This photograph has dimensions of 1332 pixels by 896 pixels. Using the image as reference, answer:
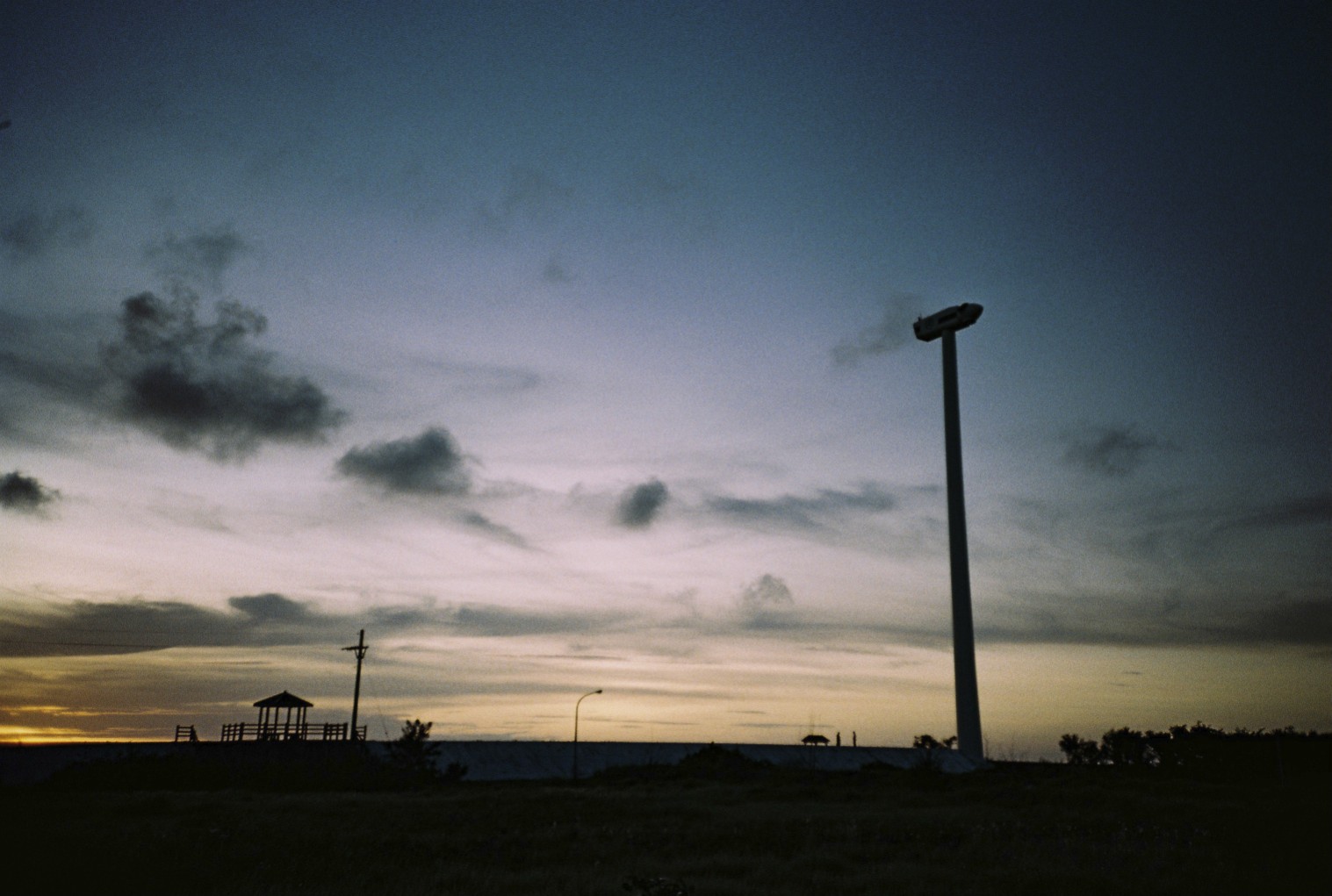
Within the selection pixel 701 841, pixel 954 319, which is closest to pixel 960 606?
pixel 954 319

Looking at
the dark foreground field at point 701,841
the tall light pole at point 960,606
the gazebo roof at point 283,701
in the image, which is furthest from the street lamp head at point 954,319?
the gazebo roof at point 283,701

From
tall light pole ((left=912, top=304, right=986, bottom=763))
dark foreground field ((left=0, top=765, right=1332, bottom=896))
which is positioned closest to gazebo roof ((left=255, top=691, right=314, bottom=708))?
dark foreground field ((left=0, top=765, right=1332, bottom=896))

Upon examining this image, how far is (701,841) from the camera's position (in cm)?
3306

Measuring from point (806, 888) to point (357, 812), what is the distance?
28.0 meters

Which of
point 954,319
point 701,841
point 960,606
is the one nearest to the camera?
point 701,841

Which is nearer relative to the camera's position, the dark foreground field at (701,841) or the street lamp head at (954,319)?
the dark foreground field at (701,841)

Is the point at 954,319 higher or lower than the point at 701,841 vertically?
higher

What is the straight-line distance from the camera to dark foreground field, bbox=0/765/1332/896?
21.9 meters

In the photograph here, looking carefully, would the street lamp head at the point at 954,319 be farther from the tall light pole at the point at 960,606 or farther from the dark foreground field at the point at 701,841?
the dark foreground field at the point at 701,841

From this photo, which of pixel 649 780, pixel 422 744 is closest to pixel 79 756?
pixel 422 744

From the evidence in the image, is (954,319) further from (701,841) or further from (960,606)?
(701,841)

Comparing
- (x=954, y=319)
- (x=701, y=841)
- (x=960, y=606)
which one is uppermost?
(x=954, y=319)

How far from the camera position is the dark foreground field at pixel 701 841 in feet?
72.0

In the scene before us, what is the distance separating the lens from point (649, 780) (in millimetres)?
72812
